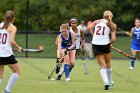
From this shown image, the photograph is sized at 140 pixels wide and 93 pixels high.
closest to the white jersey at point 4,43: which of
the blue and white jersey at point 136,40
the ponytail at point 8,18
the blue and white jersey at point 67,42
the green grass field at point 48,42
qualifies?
the ponytail at point 8,18

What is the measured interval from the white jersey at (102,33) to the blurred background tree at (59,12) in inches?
730

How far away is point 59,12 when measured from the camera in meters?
37.2

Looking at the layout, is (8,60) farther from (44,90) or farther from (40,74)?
(40,74)

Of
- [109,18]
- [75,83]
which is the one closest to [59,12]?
[75,83]

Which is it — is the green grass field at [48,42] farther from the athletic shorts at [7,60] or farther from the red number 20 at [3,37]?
the red number 20 at [3,37]

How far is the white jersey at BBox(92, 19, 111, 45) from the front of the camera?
1487 centimetres

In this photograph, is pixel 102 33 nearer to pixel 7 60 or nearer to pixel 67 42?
pixel 67 42

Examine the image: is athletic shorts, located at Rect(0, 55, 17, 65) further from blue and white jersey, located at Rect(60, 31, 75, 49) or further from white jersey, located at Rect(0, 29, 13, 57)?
blue and white jersey, located at Rect(60, 31, 75, 49)

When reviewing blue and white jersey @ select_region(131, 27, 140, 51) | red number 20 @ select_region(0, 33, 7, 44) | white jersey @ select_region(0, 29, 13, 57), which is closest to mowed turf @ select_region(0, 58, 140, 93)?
white jersey @ select_region(0, 29, 13, 57)

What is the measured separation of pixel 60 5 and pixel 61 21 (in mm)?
1794

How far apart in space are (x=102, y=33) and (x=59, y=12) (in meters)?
22.5

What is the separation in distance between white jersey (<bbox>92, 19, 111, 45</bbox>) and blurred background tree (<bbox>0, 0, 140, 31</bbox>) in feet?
60.8

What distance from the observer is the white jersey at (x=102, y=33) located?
14.9 m

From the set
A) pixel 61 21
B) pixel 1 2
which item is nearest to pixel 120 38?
pixel 61 21
